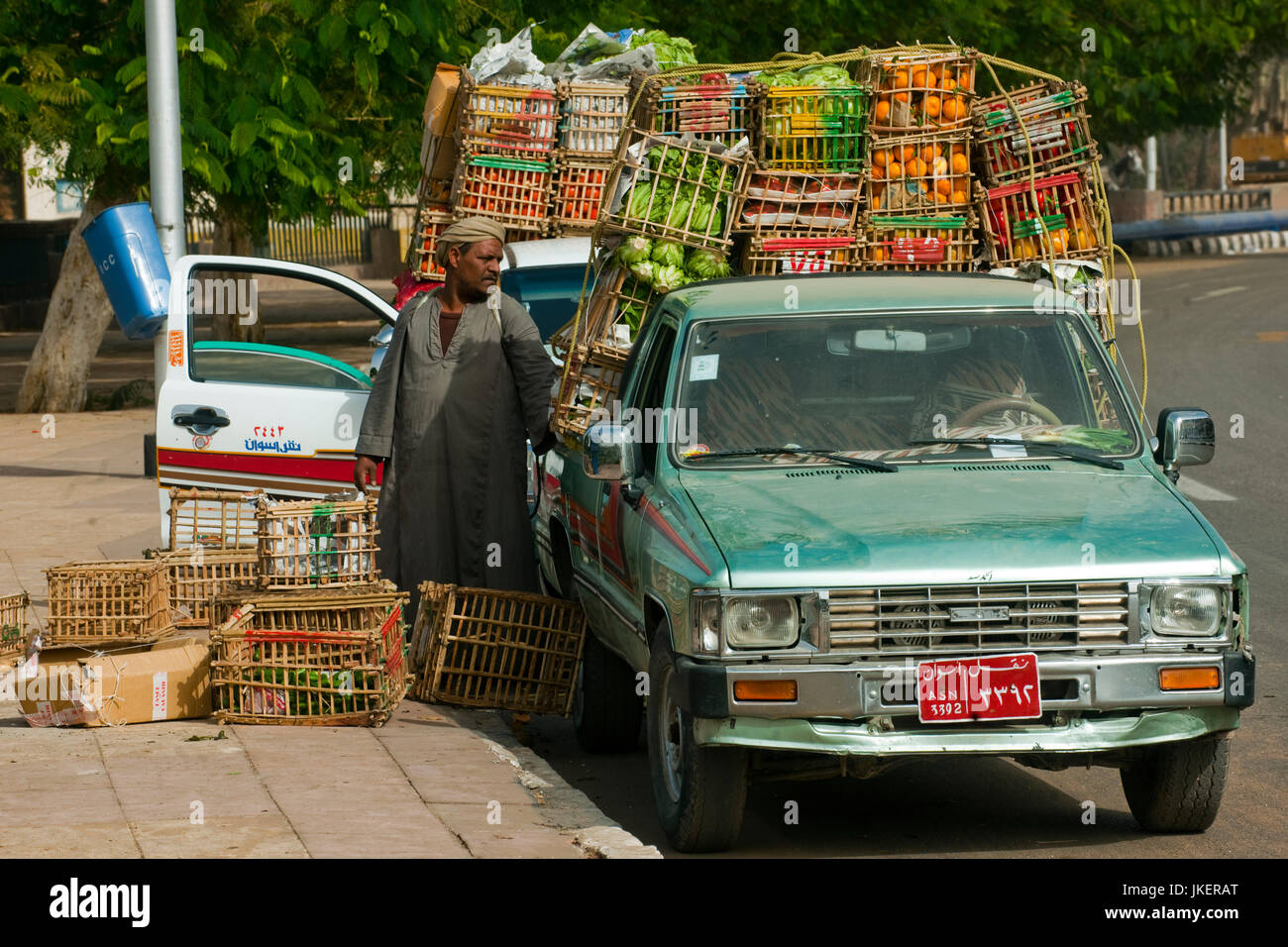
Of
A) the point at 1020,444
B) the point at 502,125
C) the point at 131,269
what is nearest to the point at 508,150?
the point at 502,125

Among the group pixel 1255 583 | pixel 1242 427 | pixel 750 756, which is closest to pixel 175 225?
pixel 1255 583

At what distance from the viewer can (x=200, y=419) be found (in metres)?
10.0

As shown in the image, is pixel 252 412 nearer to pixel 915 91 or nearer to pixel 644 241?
pixel 644 241

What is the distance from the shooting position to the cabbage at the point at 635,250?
8102 millimetres

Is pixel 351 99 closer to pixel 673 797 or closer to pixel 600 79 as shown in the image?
pixel 600 79

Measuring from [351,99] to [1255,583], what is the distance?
45.1 feet

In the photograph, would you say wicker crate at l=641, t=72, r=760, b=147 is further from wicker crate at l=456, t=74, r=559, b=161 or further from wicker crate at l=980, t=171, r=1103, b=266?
wicker crate at l=456, t=74, r=559, b=161

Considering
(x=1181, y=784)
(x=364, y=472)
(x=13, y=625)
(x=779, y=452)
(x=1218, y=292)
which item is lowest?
(x=1181, y=784)

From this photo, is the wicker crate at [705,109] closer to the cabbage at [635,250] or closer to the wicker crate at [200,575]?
the cabbage at [635,250]

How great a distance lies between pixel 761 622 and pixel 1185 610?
1.27 meters

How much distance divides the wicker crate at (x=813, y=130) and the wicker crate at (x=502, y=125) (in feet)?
5.98

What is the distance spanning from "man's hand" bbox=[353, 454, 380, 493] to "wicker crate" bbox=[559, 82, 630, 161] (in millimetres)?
2474

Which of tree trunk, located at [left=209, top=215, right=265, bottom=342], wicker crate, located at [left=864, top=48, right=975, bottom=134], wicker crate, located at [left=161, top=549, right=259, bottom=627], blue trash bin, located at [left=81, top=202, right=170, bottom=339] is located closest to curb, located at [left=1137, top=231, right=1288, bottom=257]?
tree trunk, located at [left=209, top=215, right=265, bottom=342]

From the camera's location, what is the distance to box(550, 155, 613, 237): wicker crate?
10273 mm
